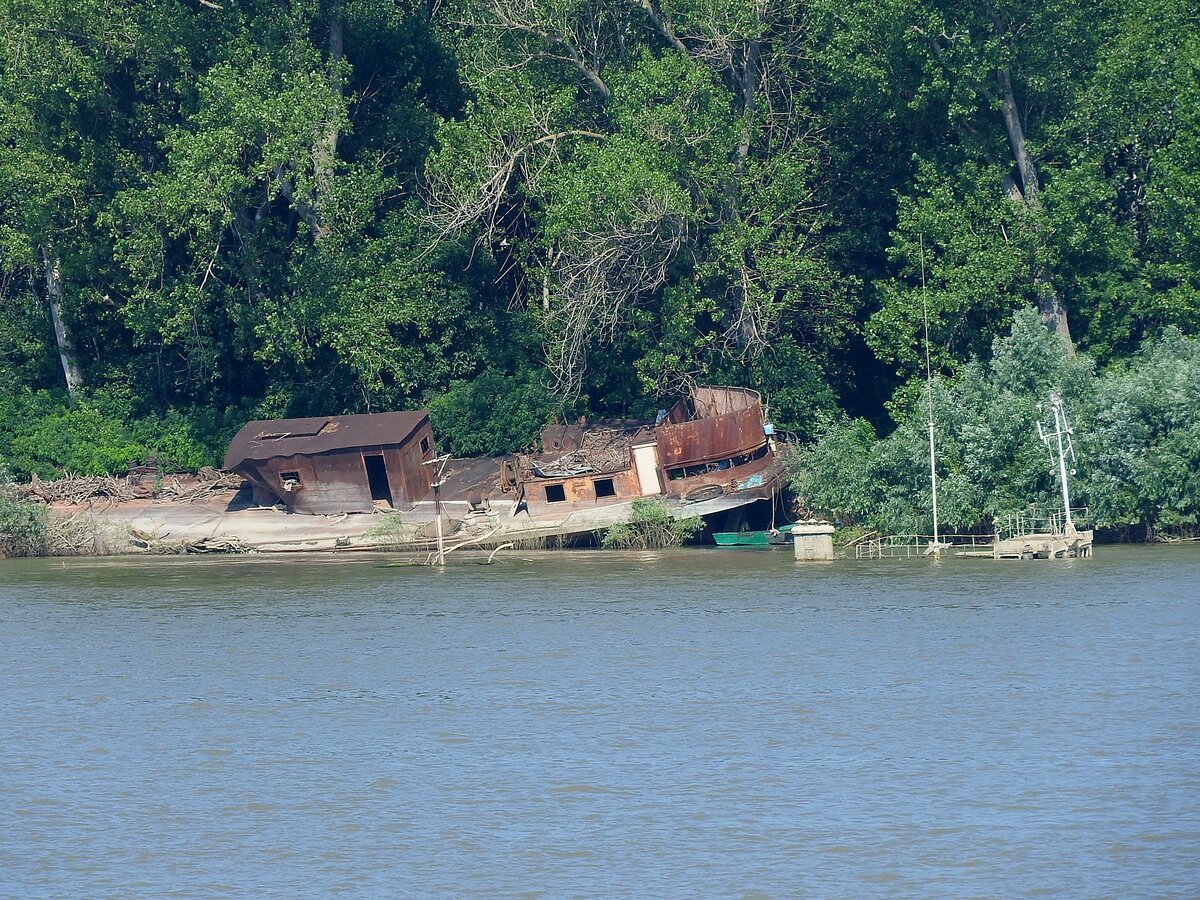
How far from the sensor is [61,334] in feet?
164

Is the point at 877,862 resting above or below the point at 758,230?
below

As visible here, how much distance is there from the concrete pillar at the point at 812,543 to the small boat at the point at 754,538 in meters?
2.60

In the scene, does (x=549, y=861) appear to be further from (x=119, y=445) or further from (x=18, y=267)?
(x=18, y=267)

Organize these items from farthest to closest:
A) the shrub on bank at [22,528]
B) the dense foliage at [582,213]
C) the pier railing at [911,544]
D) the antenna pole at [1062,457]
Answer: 1. the shrub on bank at [22,528]
2. the dense foliage at [582,213]
3. the pier railing at [911,544]
4. the antenna pole at [1062,457]

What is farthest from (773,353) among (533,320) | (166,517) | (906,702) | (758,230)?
(906,702)

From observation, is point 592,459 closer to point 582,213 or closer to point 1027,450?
point 582,213

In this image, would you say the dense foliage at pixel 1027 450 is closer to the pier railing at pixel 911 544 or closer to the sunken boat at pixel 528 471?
the pier railing at pixel 911 544

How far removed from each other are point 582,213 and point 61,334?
58.0 ft

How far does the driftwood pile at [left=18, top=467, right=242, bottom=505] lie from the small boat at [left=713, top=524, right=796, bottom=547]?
12737mm

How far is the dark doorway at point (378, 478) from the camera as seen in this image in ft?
136

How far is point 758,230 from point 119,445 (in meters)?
18.6

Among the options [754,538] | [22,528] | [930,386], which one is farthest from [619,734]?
[22,528]

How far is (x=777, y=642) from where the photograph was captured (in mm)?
28172

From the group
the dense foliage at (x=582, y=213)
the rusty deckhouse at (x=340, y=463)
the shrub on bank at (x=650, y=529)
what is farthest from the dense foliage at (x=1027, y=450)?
the rusty deckhouse at (x=340, y=463)
